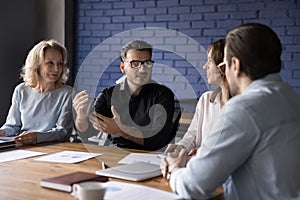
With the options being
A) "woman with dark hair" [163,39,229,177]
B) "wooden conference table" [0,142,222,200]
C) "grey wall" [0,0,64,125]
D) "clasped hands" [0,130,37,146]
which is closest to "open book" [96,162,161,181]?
"wooden conference table" [0,142,222,200]

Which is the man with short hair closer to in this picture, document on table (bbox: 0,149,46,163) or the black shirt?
document on table (bbox: 0,149,46,163)

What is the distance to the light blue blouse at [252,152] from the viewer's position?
123 centimetres

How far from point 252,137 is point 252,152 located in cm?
5

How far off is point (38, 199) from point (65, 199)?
0.27 feet

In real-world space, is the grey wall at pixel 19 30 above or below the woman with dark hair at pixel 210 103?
above

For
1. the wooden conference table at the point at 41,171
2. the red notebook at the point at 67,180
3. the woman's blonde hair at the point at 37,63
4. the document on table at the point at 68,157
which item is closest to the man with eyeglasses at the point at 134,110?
the wooden conference table at the point at 41,171

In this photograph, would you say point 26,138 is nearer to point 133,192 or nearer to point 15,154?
point 15,154

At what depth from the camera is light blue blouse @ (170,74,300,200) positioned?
4.05 feet

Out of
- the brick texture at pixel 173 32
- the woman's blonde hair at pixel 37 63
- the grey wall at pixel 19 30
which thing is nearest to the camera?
the woman's blonde hair at pixel 37 63

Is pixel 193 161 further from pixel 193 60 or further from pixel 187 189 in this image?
pixel 193 60

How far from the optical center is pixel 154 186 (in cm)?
152

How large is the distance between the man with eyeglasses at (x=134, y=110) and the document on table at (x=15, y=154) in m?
0.33

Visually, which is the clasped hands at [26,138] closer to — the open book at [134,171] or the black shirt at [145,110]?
the black shirt at [145,110]

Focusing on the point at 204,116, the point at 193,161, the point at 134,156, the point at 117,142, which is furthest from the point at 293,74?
the point at 193,161
